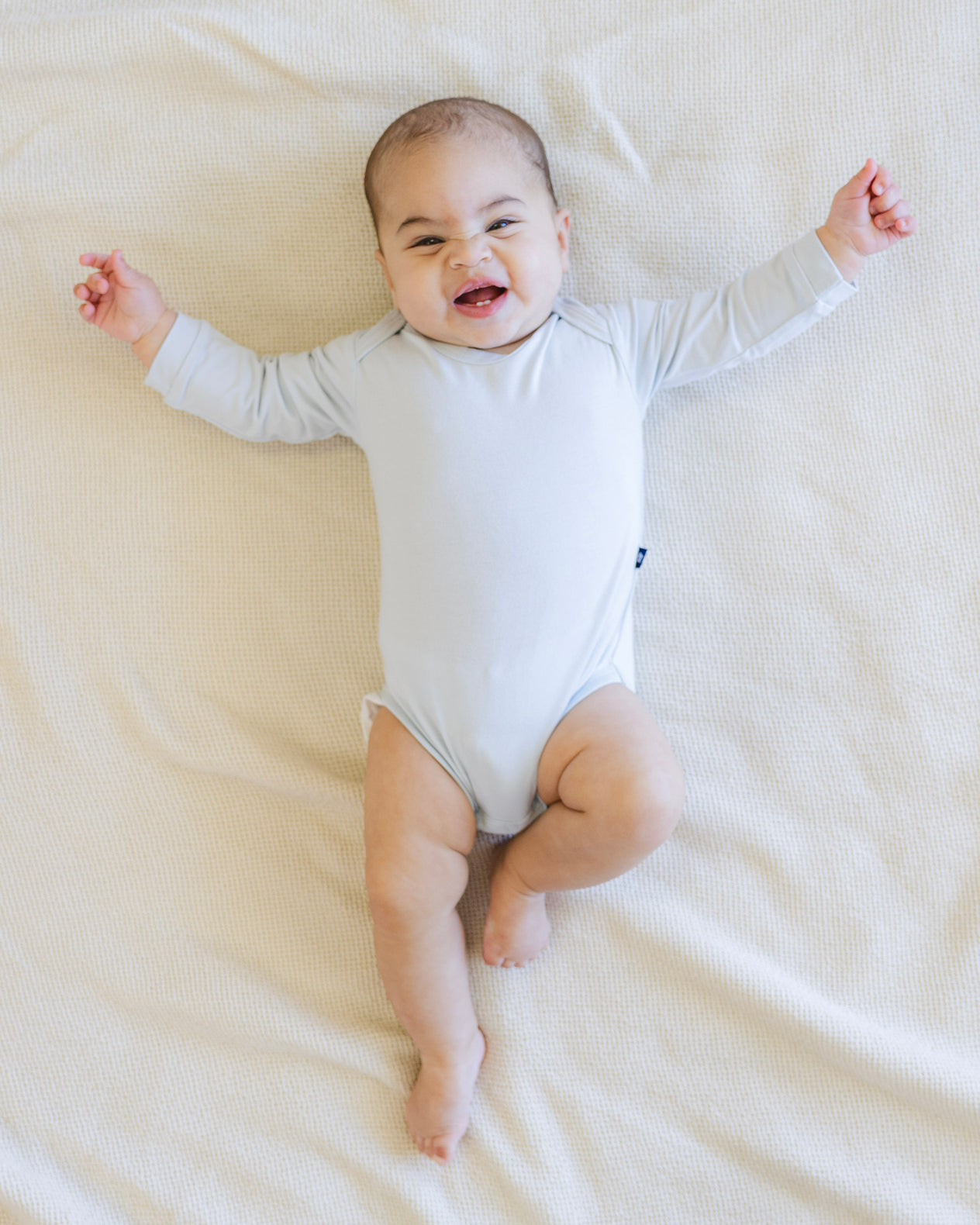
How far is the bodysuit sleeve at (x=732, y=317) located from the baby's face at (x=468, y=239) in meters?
0.14

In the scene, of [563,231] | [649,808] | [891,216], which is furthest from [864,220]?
[649,808]

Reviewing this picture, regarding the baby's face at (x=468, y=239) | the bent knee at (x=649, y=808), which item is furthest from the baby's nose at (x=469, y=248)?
the bent knee at (x=649, y=808)

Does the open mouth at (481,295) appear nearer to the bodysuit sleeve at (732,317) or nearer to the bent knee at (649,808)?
the bodysuit sleeve at (732,317)

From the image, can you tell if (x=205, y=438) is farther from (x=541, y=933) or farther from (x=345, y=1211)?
(x=345, y=1211)

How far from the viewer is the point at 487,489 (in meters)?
1.39

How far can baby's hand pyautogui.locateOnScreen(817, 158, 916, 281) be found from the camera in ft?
4.60

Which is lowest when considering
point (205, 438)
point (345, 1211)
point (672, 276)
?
point (345, 1211)

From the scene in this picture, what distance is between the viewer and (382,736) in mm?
1432

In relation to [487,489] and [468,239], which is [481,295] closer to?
[468,239]

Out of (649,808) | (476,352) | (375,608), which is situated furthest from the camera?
(375,608)

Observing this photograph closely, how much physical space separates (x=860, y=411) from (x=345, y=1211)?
51.6 inches

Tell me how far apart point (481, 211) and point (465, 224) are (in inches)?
1.1

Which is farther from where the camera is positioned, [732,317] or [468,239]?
[732,317]

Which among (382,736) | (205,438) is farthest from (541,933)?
(205,438)
